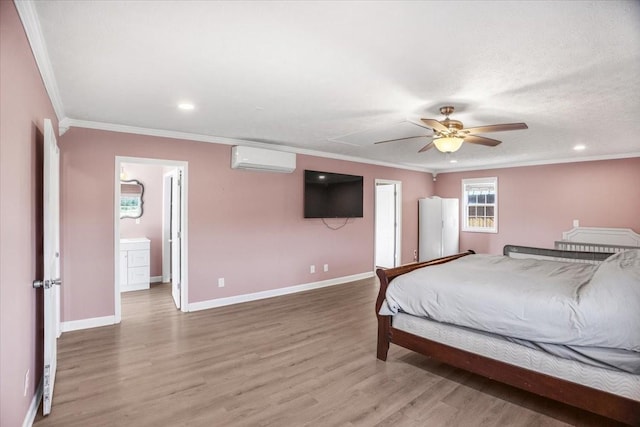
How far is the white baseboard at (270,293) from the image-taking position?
4453 millimetres

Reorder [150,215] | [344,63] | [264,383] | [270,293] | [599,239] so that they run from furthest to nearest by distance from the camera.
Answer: [150,215] → [599,239] → [270,293] → [264,383] → [344,63]

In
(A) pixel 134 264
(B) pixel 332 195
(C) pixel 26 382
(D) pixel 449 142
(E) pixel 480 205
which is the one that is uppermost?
(D) pixel 449 142

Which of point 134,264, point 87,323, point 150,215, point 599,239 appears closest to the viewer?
point 87,323

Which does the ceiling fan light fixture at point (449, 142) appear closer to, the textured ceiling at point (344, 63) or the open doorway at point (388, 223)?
the textured ceiling at point (344, 63)

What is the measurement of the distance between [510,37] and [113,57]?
2.50 metres

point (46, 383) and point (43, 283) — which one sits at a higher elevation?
point (43, 283)

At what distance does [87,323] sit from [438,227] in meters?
6.34

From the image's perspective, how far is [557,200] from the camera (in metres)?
6.12

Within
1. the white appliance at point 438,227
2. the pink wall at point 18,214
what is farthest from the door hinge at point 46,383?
the white appliance at point 438,227

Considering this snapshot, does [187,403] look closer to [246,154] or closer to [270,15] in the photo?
[270,15]

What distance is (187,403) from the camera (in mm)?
2312

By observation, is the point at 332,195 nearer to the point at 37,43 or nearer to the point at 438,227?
the point at 438,227

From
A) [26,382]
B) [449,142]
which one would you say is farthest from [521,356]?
[26,382]

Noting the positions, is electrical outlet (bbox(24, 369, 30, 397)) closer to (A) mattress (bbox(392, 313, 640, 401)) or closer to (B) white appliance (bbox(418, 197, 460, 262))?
(A) mattress (bbox(392, 313, 640, 401))
